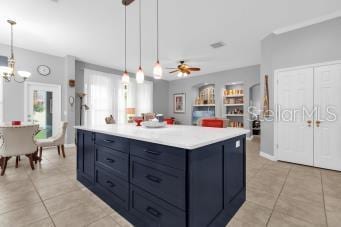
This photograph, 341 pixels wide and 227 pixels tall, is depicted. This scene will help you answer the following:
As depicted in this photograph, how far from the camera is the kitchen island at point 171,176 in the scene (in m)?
1.23

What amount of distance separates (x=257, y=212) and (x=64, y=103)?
5.92 meters

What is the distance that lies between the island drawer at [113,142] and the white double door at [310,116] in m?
3.65

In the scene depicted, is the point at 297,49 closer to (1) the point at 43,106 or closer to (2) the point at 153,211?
(2) the point at 153,211

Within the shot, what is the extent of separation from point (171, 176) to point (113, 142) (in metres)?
0.92

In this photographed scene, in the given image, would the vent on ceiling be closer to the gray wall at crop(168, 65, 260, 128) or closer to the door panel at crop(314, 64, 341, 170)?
the door panel at crop(314, 64, 341, 170)

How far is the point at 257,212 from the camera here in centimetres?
185

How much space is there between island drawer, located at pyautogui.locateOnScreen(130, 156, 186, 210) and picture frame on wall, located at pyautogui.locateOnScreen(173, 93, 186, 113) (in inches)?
291

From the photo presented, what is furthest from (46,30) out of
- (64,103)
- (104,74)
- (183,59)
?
(183,59)

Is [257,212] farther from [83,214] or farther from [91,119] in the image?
[91,119]

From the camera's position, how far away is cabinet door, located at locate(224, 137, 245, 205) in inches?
65.1

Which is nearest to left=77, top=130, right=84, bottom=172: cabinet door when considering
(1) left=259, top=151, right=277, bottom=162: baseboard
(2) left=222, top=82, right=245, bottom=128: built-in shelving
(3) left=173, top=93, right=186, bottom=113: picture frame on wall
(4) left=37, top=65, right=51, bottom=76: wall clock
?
(4) left=37, top=65, right=51, bottom=76: wall clock

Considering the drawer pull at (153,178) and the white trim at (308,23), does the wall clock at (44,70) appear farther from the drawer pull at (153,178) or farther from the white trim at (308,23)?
the white trim at (308,23)

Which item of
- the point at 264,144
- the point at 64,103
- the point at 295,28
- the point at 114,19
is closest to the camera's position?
the point at 114,19

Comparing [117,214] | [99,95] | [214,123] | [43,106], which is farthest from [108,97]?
[117,214]
